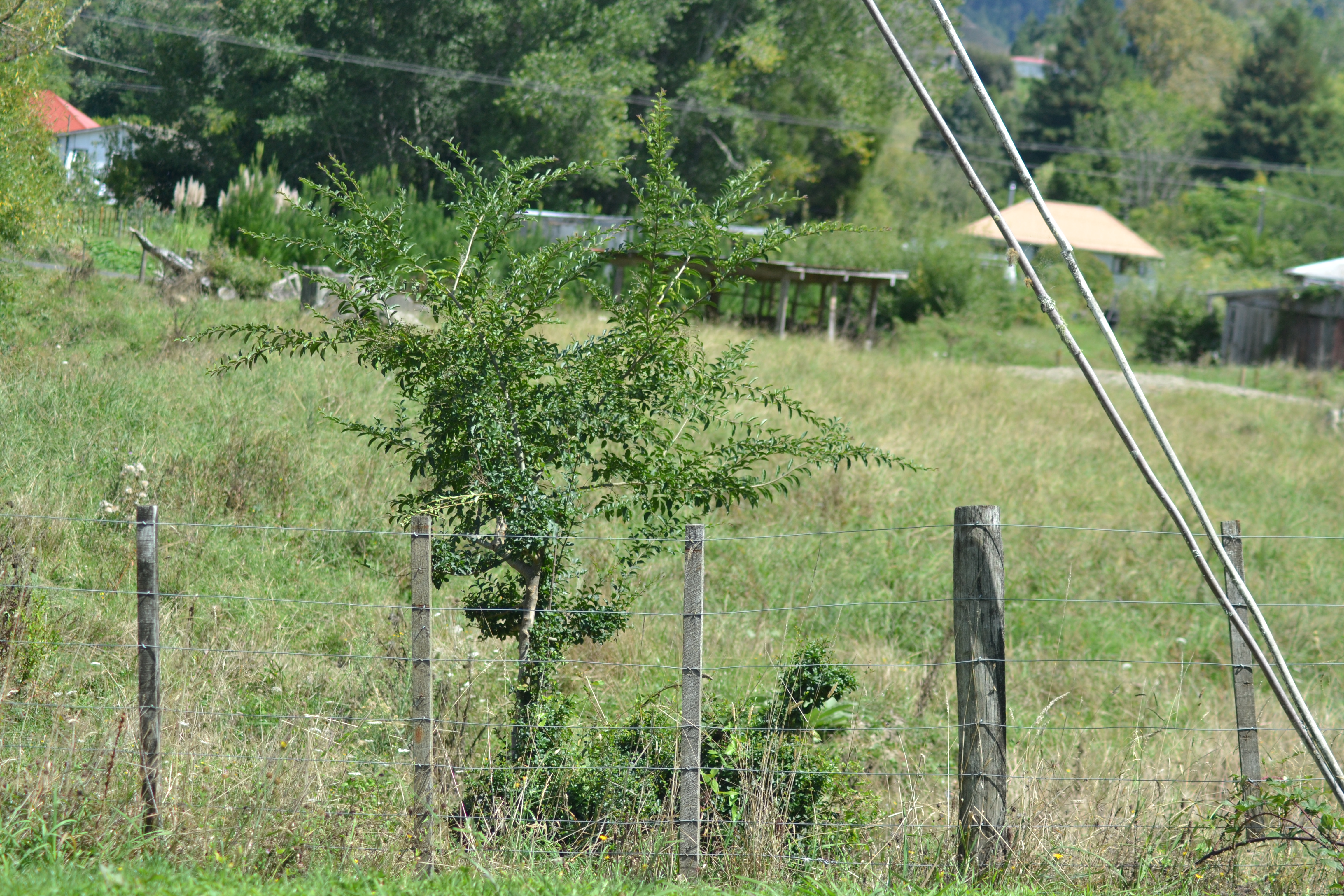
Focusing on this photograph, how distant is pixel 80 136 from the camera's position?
4731 centimetres

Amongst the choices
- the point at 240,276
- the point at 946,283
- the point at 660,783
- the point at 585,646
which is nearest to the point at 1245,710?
the point at 660,783

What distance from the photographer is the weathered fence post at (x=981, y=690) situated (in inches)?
174

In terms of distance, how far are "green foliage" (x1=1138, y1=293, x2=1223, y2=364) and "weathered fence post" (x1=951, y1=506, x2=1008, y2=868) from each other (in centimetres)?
3409

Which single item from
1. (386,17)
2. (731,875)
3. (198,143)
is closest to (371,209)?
(731,875)

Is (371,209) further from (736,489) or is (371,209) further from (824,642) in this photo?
(824,642)

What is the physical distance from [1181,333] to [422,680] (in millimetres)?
36553

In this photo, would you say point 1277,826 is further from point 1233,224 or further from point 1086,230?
point 1233,224

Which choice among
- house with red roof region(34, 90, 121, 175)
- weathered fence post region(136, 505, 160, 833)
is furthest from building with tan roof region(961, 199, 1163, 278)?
weathered fence post region(136, 505, 160, 833)

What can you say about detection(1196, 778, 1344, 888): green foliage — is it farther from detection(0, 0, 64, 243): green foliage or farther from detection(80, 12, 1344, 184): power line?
detection(80, 12, 1344, 184): power line

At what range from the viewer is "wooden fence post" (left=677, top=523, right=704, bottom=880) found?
4.37 metres

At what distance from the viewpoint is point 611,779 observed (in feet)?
15.4

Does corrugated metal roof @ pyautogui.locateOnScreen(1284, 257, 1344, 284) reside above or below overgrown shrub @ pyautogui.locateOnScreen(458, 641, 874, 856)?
above

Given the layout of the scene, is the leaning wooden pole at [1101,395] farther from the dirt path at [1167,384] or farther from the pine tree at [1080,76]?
the pine tree at [1080,76]

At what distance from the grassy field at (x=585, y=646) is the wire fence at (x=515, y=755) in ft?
0.09
